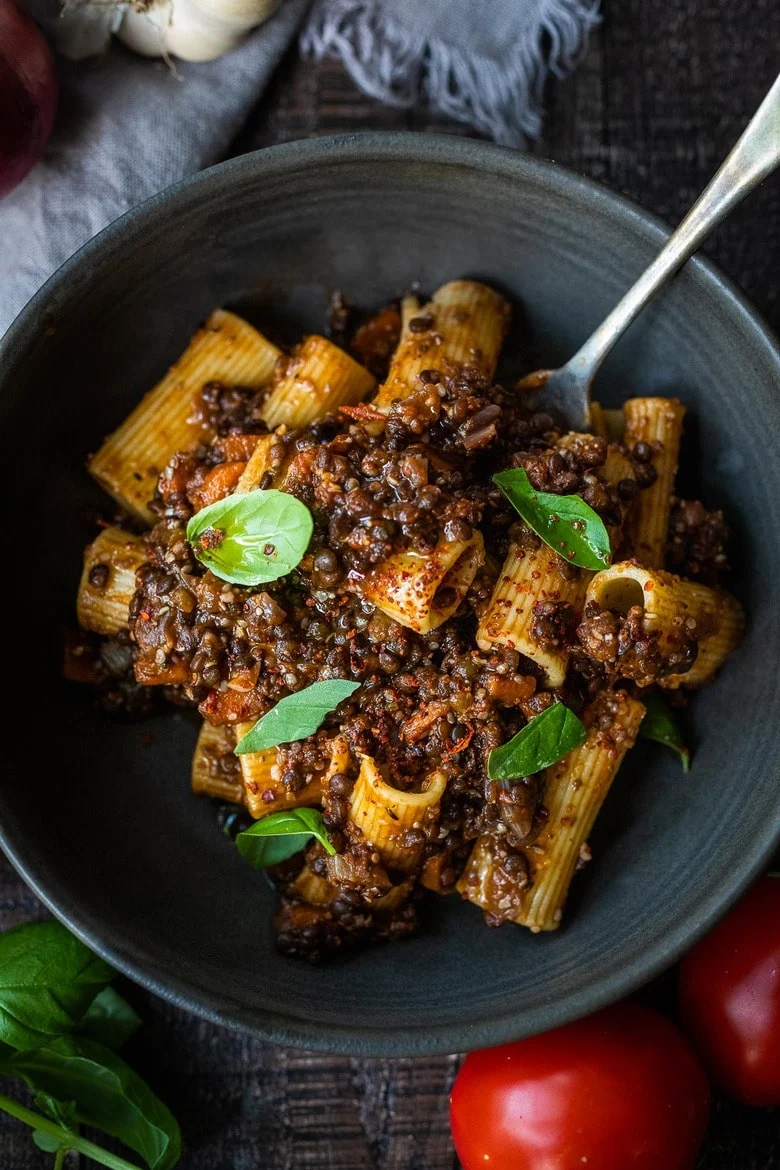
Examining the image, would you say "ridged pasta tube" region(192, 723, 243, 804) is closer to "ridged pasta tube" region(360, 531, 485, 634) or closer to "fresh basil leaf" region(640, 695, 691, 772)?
"ridged pasta tube" region(360, 531, 485, 634)

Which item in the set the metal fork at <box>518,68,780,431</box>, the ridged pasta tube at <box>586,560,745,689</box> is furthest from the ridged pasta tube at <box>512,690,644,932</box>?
the metal fork at <box>518,68,780,431</box>

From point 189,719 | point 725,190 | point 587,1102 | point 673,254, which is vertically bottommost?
point 587,1102

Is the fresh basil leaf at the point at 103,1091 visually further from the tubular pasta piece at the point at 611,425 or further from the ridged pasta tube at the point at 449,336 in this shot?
the tubular pasta piece at the point at 611,425

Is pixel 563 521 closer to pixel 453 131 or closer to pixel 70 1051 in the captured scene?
pixel 453 131

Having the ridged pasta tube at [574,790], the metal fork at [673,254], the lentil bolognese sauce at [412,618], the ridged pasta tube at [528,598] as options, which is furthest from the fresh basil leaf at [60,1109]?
the metal fork at [673,254]

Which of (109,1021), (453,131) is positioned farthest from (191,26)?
(109,1021)

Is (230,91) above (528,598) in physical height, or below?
above

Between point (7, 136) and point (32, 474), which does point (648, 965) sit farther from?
point (7, 136)

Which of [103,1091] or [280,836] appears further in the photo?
[103,1091]

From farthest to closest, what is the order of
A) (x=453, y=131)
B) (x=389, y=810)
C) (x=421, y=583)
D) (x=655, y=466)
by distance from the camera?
(x=453, y=131)
(x=655, y=466)
(x=389, y=810)
(x=421, y=583)
